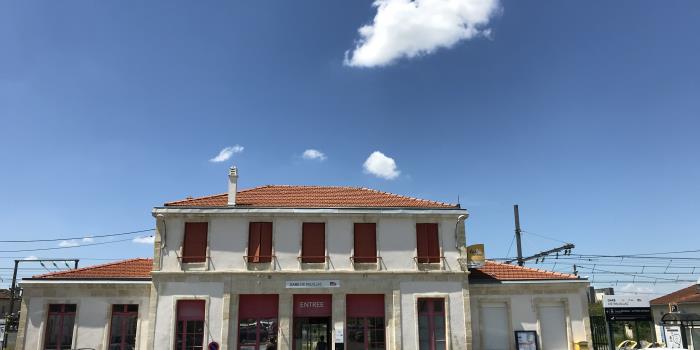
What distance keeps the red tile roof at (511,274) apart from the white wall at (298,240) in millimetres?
1706

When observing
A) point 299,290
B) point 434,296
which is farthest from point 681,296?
point 299,290

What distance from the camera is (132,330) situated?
18922mm

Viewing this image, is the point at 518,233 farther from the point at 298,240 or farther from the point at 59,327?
the point at 59,327

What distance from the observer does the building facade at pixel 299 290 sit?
1852cm

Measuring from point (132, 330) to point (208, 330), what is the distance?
10.5 ft

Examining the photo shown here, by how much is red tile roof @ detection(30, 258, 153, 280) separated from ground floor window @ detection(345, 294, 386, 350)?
8.13 meters

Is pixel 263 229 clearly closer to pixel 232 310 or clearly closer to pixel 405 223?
pixel 232 310

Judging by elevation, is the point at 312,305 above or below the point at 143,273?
below

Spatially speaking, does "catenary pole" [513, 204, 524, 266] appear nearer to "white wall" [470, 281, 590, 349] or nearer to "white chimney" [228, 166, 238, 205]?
"white wall" [470, 281, 590, 349]

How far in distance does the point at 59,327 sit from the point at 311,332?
9650mm

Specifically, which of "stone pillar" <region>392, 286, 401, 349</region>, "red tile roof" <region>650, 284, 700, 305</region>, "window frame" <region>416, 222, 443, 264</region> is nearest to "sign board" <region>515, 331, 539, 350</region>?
"window frame" <region>416, 222, 443, 264</region>

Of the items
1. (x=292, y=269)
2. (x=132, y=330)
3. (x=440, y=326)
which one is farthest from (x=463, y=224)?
(x=132, y=330)

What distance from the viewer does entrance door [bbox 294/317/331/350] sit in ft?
62.5

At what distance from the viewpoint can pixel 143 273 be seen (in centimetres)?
1984
